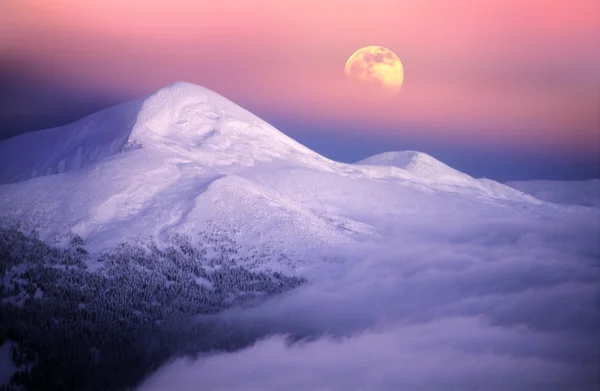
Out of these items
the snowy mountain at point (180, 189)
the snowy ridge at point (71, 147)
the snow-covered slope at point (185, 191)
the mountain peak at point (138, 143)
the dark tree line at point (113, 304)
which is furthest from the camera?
the mountain peak at point (138, 143)

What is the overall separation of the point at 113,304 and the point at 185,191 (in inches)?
2113

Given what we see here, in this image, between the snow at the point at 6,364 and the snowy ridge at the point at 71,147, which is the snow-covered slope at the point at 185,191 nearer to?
the snowy ridge at the point at 71,147

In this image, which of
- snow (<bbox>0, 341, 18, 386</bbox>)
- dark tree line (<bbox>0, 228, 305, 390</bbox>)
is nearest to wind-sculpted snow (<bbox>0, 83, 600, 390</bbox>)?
dark tree line (<bbox>0, 228, 305, 390</bbox>)

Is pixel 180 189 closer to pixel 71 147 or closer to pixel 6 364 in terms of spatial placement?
pixel 6 364

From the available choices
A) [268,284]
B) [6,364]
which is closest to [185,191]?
[268,284]

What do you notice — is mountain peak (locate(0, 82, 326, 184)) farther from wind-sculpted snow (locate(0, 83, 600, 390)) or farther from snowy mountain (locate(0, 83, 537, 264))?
wind-sculpted snow (locate(0, 83, 600, 390))

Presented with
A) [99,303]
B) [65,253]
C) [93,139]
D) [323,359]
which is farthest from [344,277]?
[93,139]

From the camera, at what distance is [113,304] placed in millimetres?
79062

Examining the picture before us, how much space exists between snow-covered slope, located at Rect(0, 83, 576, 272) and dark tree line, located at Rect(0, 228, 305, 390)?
7.21 meters

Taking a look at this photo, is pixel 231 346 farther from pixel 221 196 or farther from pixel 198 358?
pixel 221 196

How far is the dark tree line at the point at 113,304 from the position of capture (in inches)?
2601

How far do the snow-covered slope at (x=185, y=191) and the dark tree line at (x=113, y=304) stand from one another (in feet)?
23.7

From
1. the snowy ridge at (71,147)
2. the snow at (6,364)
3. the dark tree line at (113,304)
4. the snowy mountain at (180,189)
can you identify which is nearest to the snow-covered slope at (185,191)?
the snowy mountain at (180,189)

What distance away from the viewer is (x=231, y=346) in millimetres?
79938
